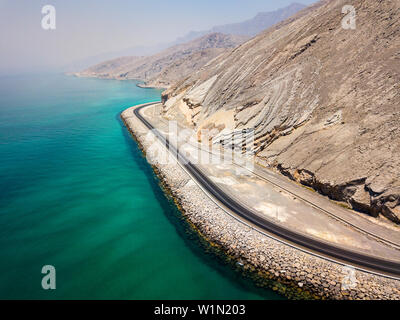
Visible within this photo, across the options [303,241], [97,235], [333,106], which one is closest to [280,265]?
[303,241]

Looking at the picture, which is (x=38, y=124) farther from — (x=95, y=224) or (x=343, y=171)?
(x=343, y=171)

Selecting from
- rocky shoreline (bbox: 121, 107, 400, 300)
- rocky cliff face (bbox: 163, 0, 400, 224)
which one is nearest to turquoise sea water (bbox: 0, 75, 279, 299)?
rocky shoreline (bbox: 121, 107, 400, 300)

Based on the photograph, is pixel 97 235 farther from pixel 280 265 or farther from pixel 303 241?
pixel 303 241

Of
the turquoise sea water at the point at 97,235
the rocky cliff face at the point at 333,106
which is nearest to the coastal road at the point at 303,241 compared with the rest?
the rocky cliff face at the point at 333,106

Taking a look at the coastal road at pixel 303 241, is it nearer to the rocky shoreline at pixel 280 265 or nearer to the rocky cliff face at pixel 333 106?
the rocky shoreline at pixel 280 265

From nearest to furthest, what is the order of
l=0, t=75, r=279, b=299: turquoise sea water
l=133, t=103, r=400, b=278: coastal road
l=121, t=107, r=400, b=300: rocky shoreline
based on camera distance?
l=121, t=107, r=400, b=300: rocky shoreline
l=133, t=103, r=400, b=278: coastal road
l=0, t=75, r=279, b=299: turquoise sea water

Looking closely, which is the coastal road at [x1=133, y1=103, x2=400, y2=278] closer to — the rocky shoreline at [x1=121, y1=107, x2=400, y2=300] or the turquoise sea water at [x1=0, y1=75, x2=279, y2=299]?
the rocky shoreline at [x1=121, y1=107, x2=400, y2=300]
